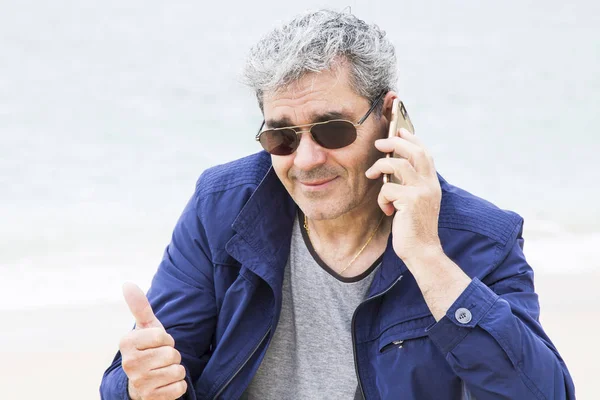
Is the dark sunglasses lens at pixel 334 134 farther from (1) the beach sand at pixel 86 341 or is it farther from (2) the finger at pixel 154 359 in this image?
(1) the beach sand at pixel 86 341

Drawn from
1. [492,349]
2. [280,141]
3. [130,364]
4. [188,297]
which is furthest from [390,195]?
[130,364]

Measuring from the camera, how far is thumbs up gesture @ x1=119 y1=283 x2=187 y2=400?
2.39 m

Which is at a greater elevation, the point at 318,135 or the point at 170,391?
the point at 318,135

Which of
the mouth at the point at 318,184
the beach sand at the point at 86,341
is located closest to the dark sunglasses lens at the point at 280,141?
the mouth at the point at 318,184

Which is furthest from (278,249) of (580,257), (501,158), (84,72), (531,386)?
(84,72)

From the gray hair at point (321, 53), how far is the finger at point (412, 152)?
0.24 m

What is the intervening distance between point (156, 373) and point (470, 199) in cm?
120

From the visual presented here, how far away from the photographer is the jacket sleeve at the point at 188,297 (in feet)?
9.04

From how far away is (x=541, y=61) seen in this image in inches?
460

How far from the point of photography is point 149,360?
7.86 ft

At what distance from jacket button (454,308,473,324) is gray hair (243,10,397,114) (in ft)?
2.61

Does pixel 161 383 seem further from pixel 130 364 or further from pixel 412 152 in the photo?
pixel 412 152

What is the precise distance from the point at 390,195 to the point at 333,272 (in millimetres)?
464

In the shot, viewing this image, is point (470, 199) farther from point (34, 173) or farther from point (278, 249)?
point (34, 173)
